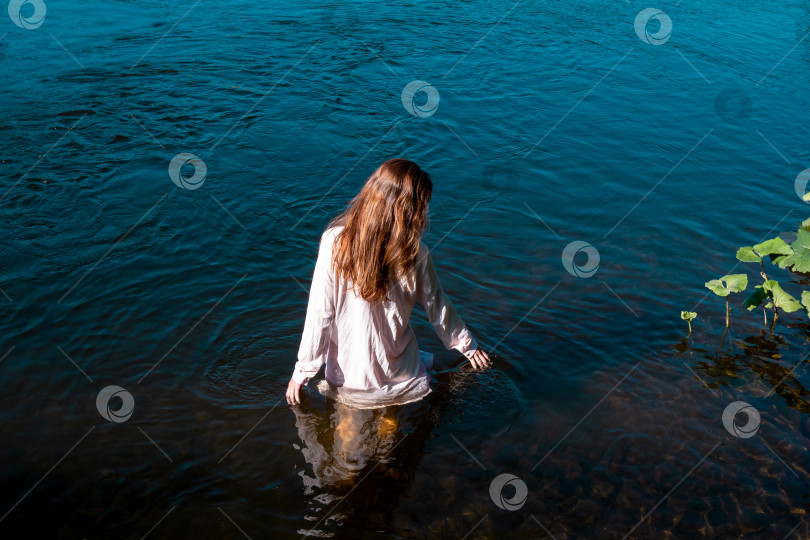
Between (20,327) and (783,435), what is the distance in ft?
17.3

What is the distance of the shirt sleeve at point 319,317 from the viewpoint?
11.9 feet

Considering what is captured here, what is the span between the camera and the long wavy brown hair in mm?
3445

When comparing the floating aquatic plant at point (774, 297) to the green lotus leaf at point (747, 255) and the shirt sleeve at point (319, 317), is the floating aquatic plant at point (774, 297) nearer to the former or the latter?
the green lotus leaf at point (747, 255)

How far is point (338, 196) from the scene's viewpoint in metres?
7.27

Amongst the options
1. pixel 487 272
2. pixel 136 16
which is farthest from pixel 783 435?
pixel 136 16

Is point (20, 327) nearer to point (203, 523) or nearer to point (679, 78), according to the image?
point (203, 523)
